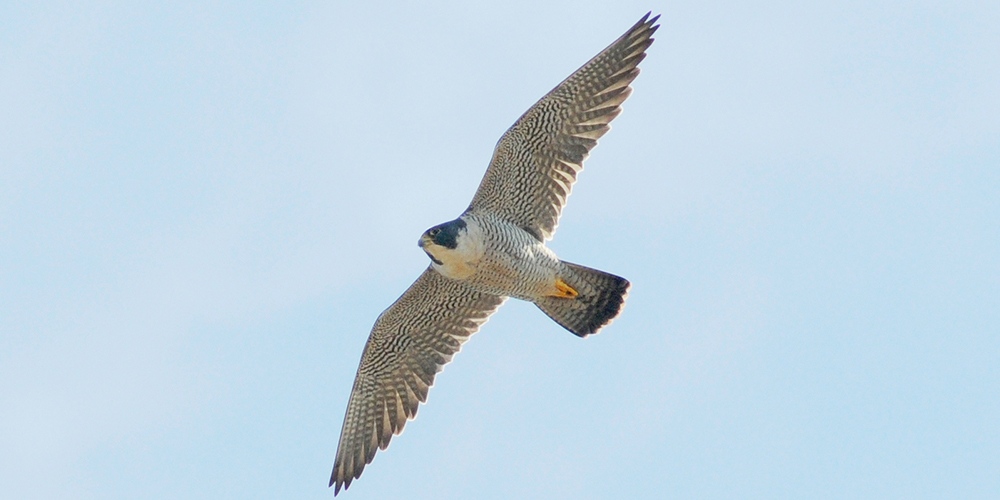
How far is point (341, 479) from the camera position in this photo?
14.6m

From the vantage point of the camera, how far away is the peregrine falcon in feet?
45.0

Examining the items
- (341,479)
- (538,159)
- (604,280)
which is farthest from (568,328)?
(341,479)

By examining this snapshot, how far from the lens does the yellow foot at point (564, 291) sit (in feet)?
46.4

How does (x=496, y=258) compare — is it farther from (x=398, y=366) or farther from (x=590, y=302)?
(x=398, y=366)

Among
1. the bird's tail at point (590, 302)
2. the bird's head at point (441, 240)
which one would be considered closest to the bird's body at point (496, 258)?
the bird's head at point (441, 240)

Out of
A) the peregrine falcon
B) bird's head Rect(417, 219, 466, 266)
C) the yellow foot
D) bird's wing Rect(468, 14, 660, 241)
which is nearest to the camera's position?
bird's head Rect(417, 219, 466, 266)

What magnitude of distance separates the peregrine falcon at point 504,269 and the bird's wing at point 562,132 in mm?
10

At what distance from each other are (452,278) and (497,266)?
52 cm

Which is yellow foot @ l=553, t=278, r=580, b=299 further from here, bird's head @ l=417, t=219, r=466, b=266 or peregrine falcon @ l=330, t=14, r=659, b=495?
bird's head @ l=417, t=219, r=466, b=266

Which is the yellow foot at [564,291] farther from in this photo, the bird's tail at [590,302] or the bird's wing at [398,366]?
the bird's wing at [398,366]

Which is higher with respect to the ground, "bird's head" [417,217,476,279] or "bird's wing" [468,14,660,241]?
"bird's wing" [468,14,660,241]

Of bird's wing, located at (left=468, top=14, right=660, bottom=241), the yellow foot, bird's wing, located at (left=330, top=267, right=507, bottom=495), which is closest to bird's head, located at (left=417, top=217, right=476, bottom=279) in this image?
bird's wing, located at (left=468, top=14, right=660, bottom=241)

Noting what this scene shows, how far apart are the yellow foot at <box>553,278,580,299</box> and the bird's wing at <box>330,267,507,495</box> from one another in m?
0.87

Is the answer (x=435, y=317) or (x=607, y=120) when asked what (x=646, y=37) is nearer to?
(x=607, y=120)
